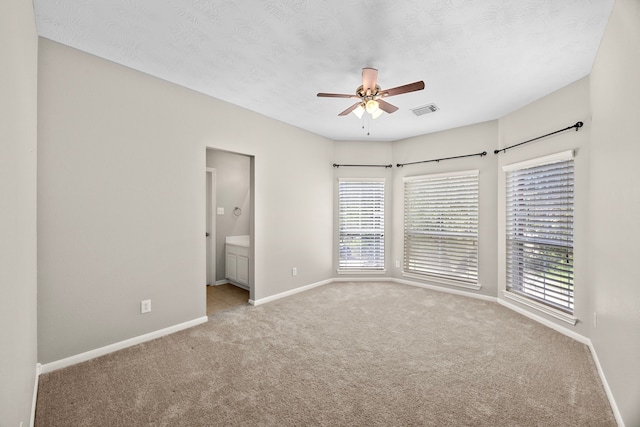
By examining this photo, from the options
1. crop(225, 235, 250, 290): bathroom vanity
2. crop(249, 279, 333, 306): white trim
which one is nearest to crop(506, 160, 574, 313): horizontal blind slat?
crop(249, 279, 333, 306): white trim

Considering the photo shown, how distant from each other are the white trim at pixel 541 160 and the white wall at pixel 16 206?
4.17 metres

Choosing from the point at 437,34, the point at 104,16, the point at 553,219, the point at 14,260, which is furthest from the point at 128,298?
the point at 553,219

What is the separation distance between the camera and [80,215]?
2326mm

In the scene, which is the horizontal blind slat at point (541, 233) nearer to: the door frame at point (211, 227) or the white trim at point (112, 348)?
the white trim at point (112, 348)

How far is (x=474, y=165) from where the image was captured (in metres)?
4.18

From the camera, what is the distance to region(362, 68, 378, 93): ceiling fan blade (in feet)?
8.01

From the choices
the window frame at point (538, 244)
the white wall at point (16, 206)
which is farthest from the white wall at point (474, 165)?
the white wall at point (16, 206)

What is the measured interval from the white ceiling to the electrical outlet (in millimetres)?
2246

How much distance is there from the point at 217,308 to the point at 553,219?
13.6 feet

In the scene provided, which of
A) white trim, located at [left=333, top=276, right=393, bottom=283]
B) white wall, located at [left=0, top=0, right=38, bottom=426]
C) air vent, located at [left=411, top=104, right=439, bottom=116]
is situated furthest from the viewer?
white trim, located at [left=333, top=276, right=393, bottom=283]

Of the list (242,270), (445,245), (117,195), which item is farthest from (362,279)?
(117,195)

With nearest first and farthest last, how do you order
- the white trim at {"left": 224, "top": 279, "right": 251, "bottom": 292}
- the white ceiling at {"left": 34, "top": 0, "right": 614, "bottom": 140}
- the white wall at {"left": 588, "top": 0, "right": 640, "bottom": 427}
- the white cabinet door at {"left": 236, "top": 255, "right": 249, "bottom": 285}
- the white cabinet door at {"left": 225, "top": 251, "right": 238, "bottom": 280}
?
1. the white wall at {"left": 588, "top": 0, "right": 640, "bottom": 427}
2. the white ceiling at {"left": 34, "top": 0, "right": 614, "bottom": 140}
3. the white cabinet door at {"left": 236, "top": 255, "right": 249, "bottom": 285}
4. the white trim at {"left": 224, "top": 279, "right": 251, "bottom": 292}
5. the white cabinet door at {"left": 225, "top": 251, "right": 238, "bottom": 280}

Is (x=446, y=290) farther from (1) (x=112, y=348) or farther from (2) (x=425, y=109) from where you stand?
(1) (x=112, y=348)

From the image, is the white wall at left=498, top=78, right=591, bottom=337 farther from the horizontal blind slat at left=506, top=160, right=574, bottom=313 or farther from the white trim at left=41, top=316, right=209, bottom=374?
the white trim at left=41, top=316, right=209, bottom=374
